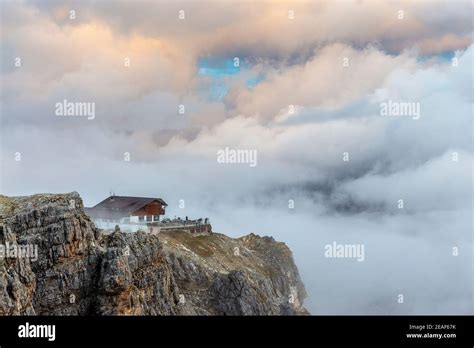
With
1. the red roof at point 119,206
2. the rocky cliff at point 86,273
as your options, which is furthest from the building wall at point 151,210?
the rocky cliff at point 86,273

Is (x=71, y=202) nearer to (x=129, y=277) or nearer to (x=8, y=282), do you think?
(x=129, y=277)

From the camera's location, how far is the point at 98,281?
282ft

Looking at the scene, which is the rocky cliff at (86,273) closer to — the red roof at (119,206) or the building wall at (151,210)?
the building wall at (151,210)

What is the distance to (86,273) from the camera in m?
86.0

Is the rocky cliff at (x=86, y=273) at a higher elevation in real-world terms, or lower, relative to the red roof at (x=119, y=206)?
lower

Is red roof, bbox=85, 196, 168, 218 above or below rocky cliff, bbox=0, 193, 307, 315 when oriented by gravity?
above

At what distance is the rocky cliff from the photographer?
237 ft

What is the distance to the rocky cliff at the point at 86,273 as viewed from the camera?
72.1 metres

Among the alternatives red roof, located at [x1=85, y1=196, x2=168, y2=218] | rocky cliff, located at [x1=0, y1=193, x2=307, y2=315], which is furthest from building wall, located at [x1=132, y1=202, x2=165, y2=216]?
rocky cliff, located at [x1=0, y1=193, x2=307, y2=315]

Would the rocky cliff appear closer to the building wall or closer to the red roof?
the building wall
